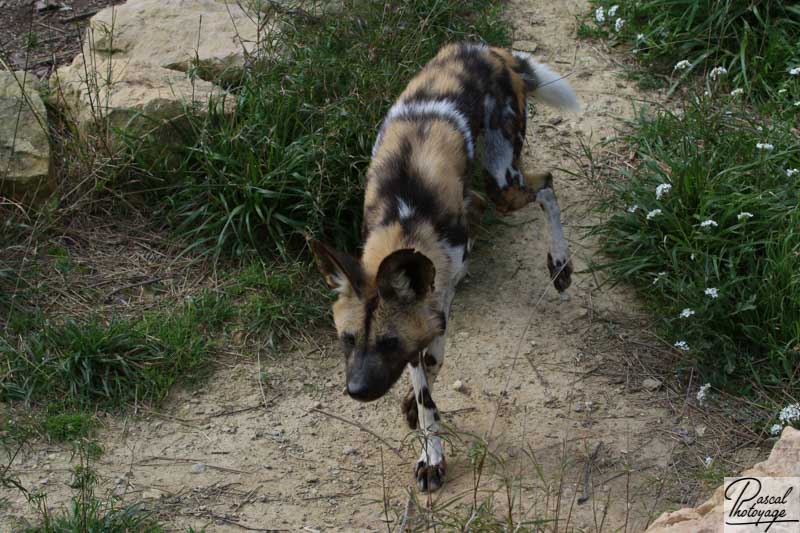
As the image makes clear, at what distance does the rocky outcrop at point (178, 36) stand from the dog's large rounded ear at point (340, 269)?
1.81 metres

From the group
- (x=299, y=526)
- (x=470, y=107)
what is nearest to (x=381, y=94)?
(x=470, y=107)

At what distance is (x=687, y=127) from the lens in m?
4.44

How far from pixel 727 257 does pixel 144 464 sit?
2.39 metres

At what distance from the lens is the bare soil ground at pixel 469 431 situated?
315cm

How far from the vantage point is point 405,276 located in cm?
307

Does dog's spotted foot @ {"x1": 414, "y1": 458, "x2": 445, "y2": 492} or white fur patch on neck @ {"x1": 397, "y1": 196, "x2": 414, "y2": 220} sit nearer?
dog's spotted foot @ {"x1": 414, "y1": 458, "x2": 445, "y2": 492}

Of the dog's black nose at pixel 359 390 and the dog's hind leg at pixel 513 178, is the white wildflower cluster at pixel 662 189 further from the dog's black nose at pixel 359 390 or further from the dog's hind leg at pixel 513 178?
the dog's black nose at pixel 359 390

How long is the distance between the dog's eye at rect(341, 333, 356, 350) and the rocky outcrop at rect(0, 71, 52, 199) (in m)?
1.85

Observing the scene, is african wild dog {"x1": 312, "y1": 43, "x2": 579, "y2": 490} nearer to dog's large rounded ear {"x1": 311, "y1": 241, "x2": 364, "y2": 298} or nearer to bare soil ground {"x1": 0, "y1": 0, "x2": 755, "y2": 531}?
dog's large rounded ear {"x1": 311, "y1": 241, "x2": 364, "y2": 298}

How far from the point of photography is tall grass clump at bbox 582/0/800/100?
15.8ft

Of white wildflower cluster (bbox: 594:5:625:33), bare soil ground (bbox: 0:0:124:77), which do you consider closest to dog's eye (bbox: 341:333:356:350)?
bare soil ground (bbox: 0:0:124:77)

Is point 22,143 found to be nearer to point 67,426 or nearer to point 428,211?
point 67,426

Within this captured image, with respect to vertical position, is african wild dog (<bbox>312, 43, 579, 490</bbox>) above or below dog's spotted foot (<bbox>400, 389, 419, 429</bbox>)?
above

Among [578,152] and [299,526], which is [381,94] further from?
[299,526]
